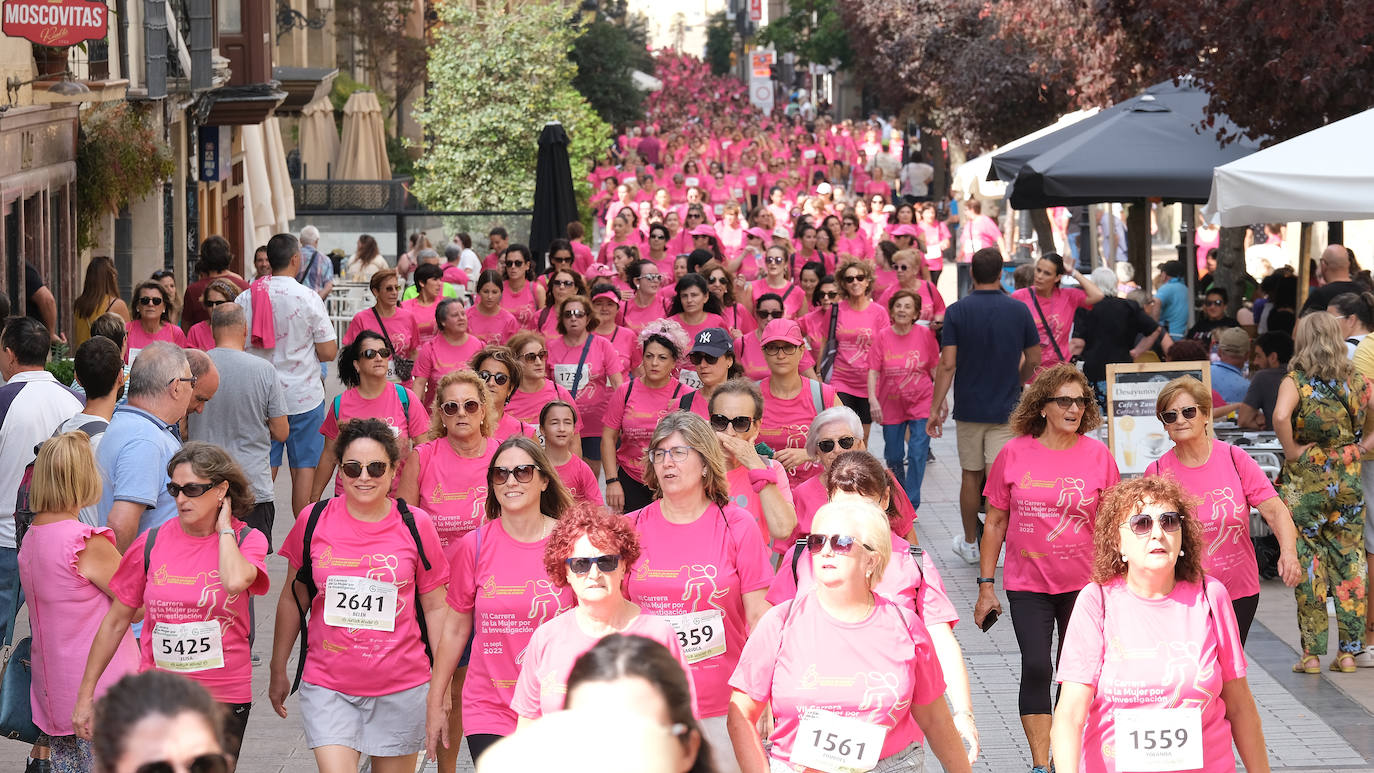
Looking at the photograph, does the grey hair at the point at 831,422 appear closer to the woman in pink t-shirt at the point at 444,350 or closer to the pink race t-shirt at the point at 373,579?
the pink race t-shirt at the point at 373,579

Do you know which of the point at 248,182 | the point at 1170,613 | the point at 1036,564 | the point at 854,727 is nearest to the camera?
the point at 854,727

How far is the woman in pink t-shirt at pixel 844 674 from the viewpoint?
190 inches

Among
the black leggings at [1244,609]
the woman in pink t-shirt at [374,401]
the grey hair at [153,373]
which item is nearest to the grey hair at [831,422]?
the black leggings at [1244,609]

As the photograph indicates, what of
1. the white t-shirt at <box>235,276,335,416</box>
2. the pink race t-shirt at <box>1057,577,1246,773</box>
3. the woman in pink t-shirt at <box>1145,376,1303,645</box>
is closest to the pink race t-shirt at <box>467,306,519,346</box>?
the white t-shirt at <box>235,276,335,416</box>

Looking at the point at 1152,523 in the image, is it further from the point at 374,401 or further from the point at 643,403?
the point at 374,401

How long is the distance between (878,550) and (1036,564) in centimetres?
222

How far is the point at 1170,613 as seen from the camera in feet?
17.0

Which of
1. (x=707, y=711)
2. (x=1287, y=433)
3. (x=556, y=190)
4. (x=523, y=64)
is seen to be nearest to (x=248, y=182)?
(x=556, y=190)

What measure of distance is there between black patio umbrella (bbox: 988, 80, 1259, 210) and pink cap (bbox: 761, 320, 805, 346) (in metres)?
5.93

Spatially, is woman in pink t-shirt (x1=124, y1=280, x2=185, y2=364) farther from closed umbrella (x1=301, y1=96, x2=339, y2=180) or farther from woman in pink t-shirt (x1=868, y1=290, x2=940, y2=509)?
closed umbrella (x1=301, y1=96, x2=339, y2=180)

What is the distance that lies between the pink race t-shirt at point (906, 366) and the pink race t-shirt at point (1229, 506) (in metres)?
4.72

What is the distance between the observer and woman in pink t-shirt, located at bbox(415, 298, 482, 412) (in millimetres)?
10383

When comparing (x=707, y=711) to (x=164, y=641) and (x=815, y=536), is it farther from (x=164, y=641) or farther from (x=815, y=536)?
(x=164, y=641)

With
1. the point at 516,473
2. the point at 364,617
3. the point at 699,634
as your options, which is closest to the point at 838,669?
the point at 699,634
